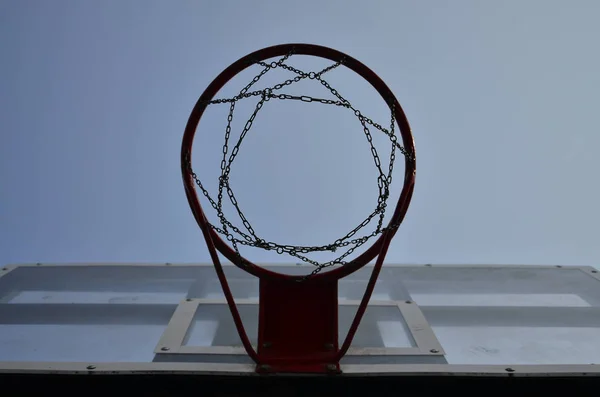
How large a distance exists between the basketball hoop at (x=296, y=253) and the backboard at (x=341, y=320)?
12 centimetres

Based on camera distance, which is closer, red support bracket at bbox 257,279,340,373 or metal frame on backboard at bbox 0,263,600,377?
metal frame on backboard at bbox 0,263,600,377

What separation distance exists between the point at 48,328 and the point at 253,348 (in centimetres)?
91

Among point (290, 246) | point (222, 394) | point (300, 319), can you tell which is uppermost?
point (290, 246)

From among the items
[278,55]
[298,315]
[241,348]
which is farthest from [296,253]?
[278,55]

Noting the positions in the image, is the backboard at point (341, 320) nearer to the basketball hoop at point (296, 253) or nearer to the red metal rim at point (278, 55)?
the basketball hoop at point (296, 253)

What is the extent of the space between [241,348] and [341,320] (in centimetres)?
49

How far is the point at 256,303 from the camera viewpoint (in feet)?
9.45

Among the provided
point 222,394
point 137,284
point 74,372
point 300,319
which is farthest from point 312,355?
point 137,284

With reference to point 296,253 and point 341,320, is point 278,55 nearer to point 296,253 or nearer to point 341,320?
point 296,253

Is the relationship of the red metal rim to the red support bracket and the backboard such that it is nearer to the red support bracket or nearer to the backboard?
the red support bracket

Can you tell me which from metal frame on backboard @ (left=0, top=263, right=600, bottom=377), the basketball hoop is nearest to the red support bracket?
the basketball hoop

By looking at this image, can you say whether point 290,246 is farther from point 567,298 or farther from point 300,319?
point 567,298

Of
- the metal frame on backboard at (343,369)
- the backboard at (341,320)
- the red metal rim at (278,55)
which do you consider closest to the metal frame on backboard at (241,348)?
the backboard at (341,320)

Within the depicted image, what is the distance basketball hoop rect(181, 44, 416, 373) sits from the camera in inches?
92.0
